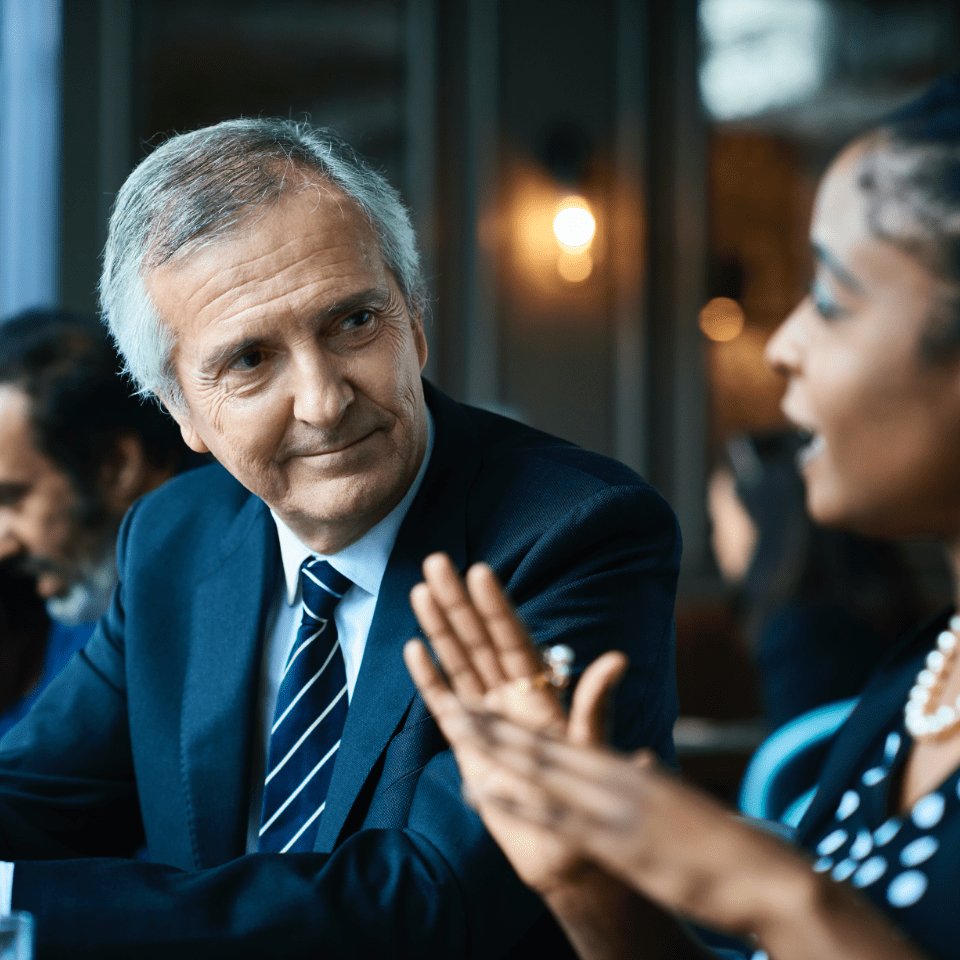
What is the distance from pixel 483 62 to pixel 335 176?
3598 millimetres

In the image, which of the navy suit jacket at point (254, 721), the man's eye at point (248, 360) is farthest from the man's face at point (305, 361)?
the navy suit jacket at point (254, 721)

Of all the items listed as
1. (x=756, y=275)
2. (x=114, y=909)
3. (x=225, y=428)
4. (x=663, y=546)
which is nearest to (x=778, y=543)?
(x=663, y=546)

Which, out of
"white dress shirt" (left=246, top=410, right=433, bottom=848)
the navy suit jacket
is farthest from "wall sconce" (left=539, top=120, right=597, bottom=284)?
"white dress shirt" (left=246, top=410, right=433, bottom=848)

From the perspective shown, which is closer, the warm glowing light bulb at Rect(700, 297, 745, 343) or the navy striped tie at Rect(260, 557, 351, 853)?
the navy striped tie at Rect(260, 557, 351, 853)

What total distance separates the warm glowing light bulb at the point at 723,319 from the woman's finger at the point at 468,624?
440 centimetres

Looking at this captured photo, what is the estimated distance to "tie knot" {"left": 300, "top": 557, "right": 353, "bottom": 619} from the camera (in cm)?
147

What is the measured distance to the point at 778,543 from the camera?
9.05 ft

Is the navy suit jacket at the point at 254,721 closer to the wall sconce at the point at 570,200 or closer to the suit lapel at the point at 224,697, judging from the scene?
the suit lapel at the point at 224,697

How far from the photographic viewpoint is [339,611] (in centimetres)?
149

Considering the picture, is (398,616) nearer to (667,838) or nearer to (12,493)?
(667,838)

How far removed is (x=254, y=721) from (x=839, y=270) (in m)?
1.00

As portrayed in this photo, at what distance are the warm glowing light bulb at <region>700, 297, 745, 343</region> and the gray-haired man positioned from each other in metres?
3.65

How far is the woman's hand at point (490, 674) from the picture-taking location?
82 centimetres

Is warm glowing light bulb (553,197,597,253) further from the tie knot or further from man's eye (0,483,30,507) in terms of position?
the tie knot
